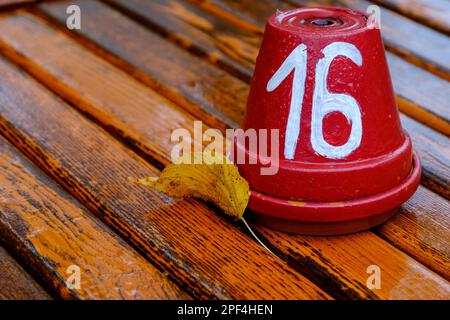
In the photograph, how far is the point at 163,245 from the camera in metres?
0.92

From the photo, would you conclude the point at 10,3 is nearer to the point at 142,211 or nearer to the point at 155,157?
the point at 155,157

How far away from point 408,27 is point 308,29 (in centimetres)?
87

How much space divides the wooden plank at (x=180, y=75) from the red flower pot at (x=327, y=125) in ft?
0.68

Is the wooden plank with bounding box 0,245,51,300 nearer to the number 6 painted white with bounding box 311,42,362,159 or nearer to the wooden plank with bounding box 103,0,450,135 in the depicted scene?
the number 6 painted white with bounding box 311,42,362,159

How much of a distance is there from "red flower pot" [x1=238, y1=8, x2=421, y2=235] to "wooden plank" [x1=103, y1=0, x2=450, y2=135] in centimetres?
38

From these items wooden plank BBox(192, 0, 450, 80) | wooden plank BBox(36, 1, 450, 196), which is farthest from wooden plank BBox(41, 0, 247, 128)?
wooden plank BBox(192, 0, 450, 80)

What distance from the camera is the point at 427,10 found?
1.79m

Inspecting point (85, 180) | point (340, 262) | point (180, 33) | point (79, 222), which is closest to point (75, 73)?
point (180, 33)

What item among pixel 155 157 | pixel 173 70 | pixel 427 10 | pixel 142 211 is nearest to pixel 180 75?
pixel 173 70

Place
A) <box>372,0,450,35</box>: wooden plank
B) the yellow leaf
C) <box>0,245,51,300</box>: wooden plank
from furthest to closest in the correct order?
<box>372,0,450,35</box>: wooden plank
the yellow leaf
<box>0,245,51,300</box>: wooden plank

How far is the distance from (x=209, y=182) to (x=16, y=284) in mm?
300

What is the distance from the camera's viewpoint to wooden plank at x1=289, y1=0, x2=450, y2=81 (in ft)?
4.91

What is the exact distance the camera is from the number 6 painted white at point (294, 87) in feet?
2.92

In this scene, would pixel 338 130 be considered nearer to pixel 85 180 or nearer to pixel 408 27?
pixel 85 180
